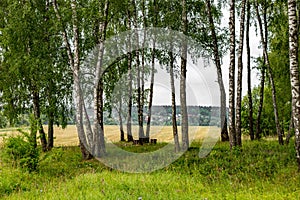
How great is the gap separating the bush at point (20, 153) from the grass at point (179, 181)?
0.28m

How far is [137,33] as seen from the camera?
22.0 m

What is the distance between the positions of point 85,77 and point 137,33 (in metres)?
5.58

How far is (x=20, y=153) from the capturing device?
12430 mm

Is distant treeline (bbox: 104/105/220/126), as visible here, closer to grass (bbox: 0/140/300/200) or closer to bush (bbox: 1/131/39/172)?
grass (bbox: 0/140/300/200)

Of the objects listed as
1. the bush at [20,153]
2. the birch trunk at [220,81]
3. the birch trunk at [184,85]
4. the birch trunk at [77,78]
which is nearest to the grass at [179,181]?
the bush at [20,153]

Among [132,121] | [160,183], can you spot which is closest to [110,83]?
[132,121]

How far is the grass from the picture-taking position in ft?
28.0

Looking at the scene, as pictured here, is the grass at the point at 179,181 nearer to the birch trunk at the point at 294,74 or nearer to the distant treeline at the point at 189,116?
the birch trunk at the point at 294,74

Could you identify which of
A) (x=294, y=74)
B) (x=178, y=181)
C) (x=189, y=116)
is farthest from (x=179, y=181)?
(x=189, y=116)

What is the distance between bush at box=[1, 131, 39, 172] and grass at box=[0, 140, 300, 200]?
279mm

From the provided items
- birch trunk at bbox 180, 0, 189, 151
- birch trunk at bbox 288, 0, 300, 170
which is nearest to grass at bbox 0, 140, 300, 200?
birch trunk at bbox 288, 0, 300, 170

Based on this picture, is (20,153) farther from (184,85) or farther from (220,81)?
(220,81)

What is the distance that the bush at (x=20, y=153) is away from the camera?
1239 cm

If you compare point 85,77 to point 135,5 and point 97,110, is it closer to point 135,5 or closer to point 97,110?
point 97,110
